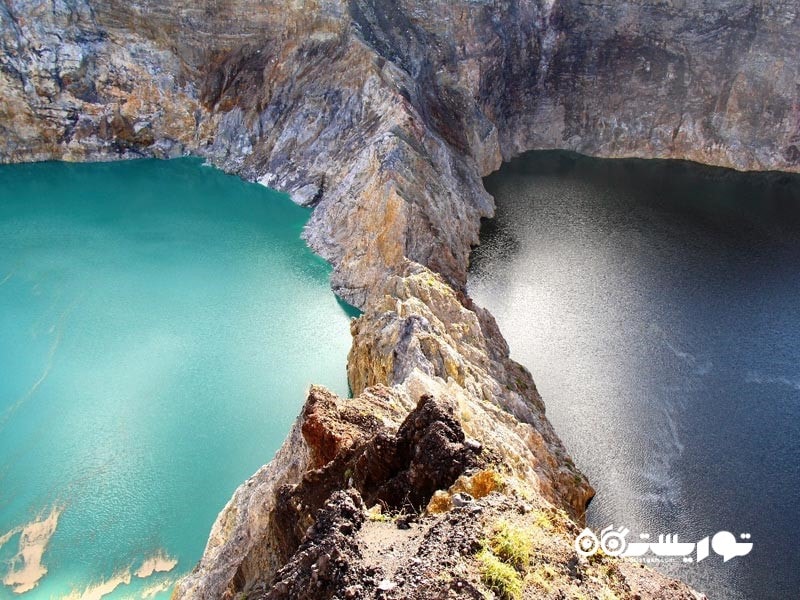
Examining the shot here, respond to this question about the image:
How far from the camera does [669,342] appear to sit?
45562 millimetres

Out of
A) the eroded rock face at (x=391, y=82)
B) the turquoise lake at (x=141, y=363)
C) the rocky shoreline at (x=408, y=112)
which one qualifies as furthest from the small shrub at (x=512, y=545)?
the eroded rock face at (x=391, y=82)

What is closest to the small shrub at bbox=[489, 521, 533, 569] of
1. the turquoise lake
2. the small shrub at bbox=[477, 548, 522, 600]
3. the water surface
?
the small shrub at bbox=[477, 548, 522, 600]

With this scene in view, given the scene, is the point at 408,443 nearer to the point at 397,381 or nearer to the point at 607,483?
the point at 397,381

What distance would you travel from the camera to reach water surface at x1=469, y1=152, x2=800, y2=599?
33000 millimetres

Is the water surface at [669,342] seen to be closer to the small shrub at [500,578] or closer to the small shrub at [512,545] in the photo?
the small shrub at [512,545]

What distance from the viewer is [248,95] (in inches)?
2975

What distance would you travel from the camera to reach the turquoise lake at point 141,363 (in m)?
31.8

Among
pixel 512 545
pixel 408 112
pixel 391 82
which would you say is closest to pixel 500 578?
pixel 512 545

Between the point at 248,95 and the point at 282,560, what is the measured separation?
219 ft

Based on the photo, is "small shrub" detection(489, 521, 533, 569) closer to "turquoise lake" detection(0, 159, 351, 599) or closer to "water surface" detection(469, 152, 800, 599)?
"water surface" detection(469, 152, 800, 599)

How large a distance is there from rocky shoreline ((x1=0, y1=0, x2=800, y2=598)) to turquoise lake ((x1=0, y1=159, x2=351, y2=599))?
16.4 ft

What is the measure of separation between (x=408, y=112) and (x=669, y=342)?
30102 millimetres

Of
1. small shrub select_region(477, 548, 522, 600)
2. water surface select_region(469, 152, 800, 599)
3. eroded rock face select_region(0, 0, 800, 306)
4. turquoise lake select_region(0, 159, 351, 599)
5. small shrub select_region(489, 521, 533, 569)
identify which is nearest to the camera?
small shrub select_region(477, 548, 522, 600)

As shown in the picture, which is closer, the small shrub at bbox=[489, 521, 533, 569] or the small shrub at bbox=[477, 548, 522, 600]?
the small shrub at bbox=[477, 548, 522, 600]
